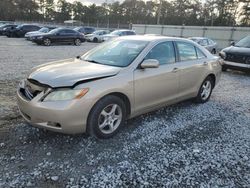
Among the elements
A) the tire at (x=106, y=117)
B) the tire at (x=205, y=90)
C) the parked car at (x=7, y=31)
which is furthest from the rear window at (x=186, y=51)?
the parked car at (x=7, y=31)

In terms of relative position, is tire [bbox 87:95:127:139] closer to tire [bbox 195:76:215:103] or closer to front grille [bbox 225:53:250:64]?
tire [bbox 195:76:215:103]

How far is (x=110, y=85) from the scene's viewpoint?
3.85 meters

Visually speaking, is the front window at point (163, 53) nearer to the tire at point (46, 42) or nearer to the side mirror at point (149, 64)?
the side mirror at point (149, 64)

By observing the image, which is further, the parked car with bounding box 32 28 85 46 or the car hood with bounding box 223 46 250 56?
the parked car with bounding box 32 28 85 46

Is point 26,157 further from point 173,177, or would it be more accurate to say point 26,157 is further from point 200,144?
point 200,144

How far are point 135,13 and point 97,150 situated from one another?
85181mm

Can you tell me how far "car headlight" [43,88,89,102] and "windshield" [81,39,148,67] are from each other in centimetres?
100

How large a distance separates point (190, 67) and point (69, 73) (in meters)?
2.66

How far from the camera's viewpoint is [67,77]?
3.74 m

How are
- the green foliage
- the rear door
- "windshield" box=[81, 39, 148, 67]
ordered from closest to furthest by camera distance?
"windshield" box=[81, 39, 148, 67] < the rear door < the green foliage

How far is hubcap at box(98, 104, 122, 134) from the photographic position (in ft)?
13.2

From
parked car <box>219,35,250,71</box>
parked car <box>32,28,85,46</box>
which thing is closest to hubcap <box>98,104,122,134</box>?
parked car <box>219,35,250,71</box>

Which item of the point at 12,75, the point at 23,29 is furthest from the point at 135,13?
the point at 12,75

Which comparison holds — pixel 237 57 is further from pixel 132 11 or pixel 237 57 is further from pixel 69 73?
Answer: pixel 132 11
